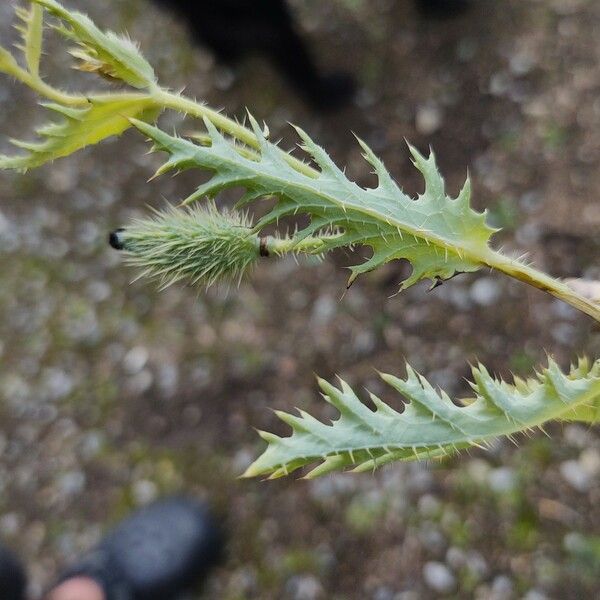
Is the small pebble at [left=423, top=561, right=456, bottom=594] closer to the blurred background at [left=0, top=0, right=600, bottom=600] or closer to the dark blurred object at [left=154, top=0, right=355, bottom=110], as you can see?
the blurred background at [left=0, top=0, right=600, bottom=600]

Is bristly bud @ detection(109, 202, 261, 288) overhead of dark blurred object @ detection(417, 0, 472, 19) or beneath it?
overhead

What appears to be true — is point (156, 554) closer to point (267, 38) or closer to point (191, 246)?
point (191, 246)

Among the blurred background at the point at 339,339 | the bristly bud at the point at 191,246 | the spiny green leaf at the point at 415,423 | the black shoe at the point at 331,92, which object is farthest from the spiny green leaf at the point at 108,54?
the black shoe at the point at 331,92

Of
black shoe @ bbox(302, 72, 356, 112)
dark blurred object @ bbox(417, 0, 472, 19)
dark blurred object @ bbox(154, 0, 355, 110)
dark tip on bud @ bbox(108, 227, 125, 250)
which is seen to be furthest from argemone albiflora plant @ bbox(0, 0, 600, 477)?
dark blurred object @ bbox(417, 0, 472, 19)

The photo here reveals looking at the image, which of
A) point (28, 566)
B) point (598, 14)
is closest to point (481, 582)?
point (28, 566)

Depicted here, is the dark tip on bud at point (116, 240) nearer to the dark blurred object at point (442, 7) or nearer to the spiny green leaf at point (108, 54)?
the spiny green leaf at point (108, 54)

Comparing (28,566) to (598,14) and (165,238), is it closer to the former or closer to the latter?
(165,238)
